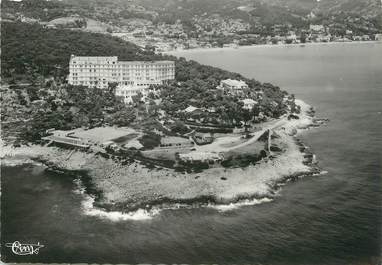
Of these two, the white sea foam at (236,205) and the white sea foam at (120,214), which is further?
the white sea foam at (236,205)

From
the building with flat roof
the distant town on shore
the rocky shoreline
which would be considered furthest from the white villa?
the distant town on shore

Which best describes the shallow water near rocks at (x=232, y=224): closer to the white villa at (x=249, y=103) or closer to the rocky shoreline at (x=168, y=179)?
the rocky shoreline at (x=168, y=179)

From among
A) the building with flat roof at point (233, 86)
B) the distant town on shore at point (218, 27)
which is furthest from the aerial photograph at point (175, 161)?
the distant town on shore at point (218, 27)

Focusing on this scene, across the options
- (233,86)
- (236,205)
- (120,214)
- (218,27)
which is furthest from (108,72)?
(218,27)

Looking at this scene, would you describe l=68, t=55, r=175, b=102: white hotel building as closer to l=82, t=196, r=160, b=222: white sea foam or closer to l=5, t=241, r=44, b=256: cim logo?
l=82, t=196, r=160, b=222: white sea foam

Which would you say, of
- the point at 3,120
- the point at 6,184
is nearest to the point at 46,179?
the point at 6,184

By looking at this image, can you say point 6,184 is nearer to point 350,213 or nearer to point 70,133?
point 70,133
